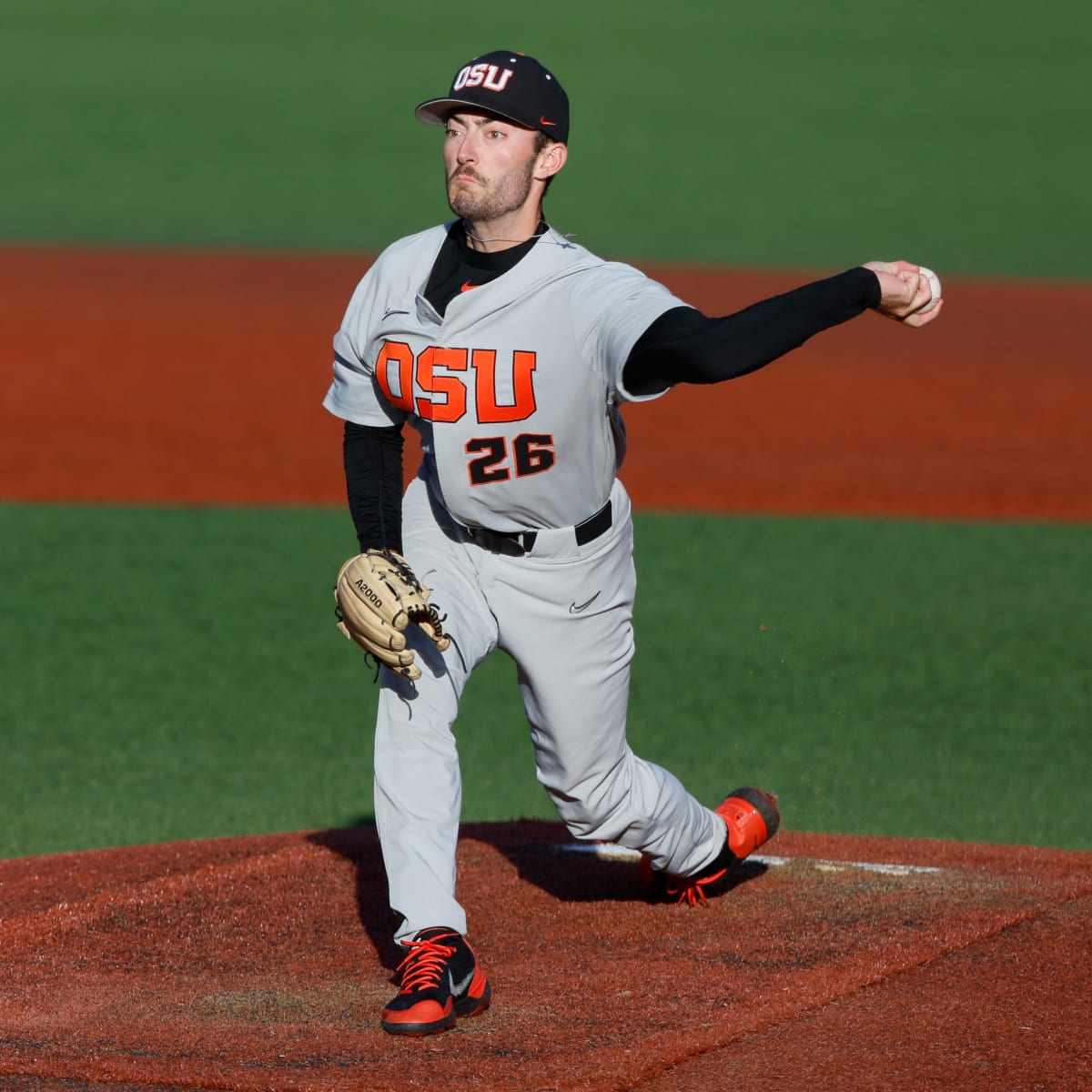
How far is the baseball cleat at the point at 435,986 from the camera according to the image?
3.47m

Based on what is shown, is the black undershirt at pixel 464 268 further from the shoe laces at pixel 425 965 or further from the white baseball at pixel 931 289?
the shoe laces at pixel 425 965

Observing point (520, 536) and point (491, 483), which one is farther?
point (520, 536)

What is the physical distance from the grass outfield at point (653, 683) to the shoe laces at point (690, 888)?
1.11 meters

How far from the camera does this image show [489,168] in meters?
3.90

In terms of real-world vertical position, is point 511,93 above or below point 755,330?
above

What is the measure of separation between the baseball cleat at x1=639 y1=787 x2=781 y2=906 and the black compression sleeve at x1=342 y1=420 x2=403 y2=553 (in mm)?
1101

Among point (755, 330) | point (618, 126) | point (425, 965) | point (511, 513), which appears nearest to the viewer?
point (755, 330)

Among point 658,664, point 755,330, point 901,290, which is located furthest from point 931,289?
point 658,664

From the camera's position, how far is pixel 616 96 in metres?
28.0

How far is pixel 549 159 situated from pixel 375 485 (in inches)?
32.5

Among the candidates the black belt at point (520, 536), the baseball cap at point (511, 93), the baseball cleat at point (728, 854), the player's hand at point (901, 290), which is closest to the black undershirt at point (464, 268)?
the baseball cap at point (511, 93)

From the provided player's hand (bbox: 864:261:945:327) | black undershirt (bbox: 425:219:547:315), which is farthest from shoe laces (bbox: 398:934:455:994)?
player's hand (bbox: 864:261:945:327)

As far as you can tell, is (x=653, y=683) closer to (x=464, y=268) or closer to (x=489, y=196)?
(x=464, y=268)

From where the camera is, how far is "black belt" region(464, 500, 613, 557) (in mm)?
3969
